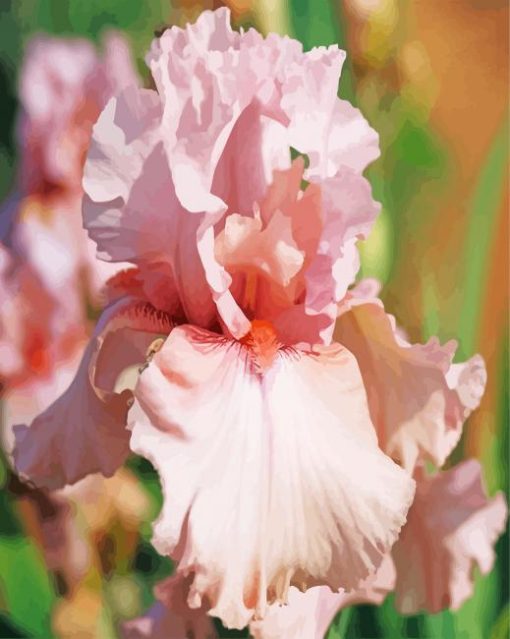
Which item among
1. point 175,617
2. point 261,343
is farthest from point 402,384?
point 175,617

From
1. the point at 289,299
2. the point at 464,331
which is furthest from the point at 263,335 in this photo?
the point at 464,331

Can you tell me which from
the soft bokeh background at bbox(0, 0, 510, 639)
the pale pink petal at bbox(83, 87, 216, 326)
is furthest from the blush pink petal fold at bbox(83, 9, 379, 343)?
the soft bokeh background at bbox(0, 0, 510, 639)

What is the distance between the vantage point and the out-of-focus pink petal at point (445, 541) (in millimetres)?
708

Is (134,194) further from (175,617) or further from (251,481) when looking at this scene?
(175,617)

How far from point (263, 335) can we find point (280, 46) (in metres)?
0.18

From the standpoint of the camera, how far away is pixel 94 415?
0.59 m

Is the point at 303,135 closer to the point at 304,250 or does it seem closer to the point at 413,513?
the point at 304,250

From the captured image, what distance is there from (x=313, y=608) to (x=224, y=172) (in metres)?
0.31

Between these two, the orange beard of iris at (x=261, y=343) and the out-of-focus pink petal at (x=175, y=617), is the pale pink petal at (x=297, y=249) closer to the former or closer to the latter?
the orange beard of iris at (x=261, y=343)

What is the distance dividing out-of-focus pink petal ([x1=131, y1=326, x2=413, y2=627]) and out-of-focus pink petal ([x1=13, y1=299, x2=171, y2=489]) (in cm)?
5

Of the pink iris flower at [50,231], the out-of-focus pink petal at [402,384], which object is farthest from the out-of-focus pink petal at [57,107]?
the out-of-focus pink petal at [402,384]

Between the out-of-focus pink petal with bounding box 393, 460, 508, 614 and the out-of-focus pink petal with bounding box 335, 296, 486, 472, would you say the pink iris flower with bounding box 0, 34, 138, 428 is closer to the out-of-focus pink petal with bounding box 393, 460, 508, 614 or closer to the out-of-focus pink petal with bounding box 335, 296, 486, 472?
the out-of-focus pink petal with bounding box 335, 296, 486, 472

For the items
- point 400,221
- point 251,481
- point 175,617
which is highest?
point 400,221

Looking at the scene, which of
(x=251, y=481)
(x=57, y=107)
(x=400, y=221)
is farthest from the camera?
(x=400, y=221)
